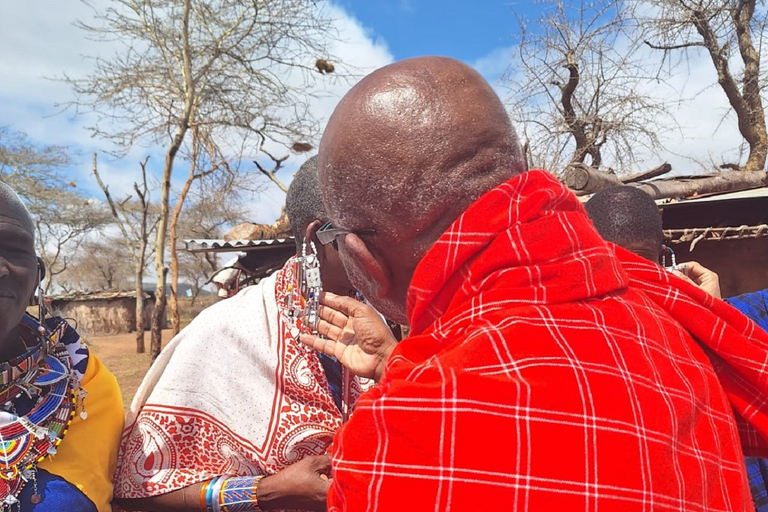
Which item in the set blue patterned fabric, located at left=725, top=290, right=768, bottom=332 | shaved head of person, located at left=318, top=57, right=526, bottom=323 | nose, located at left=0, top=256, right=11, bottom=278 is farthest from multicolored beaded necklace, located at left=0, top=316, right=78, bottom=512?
blue patterned fabric, located at left=725, top=290, right=768, bottom=332

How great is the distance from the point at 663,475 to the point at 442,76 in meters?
0.72

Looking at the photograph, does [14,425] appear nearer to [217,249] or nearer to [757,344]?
[757,344]

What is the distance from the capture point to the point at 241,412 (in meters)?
1.97

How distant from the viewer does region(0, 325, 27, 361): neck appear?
181 cm

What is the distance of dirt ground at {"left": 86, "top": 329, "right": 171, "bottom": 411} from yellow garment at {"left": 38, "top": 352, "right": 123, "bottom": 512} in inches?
315

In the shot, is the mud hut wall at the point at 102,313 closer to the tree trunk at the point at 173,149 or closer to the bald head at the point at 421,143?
the tree trunk at the point at 173,149

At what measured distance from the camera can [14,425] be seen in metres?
1.65

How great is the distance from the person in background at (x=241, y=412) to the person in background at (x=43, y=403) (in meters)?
0.12

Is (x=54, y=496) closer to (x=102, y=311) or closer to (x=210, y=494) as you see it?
(x=210, y=494)

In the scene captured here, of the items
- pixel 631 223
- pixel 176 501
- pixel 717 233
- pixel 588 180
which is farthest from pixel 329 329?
pixel 717 233

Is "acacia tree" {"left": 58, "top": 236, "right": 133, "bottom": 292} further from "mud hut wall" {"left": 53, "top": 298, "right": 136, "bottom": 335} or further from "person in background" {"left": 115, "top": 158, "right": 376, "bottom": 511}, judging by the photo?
"person in background" {"left": 115, "top": 158, "right": 376, "bottom": 511}

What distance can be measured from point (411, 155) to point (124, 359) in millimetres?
17159

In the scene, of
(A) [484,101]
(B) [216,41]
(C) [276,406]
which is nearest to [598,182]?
(C) [276,406]

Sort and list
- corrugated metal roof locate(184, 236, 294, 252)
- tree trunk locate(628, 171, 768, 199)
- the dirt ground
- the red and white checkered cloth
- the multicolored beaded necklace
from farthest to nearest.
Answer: the dirt ground → corrugated metal roof locate(184, 236, 294, 252) → tree trunk locate(628, 171, 768, 199) → the multicolored beaded necklace → the red and white checkered cloth
